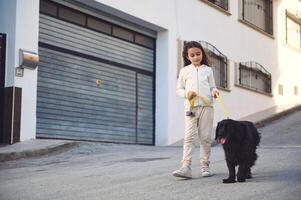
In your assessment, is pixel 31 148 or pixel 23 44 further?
pixel 23 44

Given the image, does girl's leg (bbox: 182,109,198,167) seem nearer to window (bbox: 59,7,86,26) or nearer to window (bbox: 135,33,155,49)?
window (bbox: 59,7,86,26)

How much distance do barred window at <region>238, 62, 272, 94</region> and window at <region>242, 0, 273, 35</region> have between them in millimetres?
1710

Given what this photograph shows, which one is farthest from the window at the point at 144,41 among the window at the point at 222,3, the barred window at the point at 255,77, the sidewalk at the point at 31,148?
the barred window at the point at 255,77

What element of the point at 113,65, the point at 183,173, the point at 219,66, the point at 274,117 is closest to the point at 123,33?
the point at 113,65

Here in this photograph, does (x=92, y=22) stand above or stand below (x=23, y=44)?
above

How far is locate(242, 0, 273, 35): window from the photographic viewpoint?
857 inches

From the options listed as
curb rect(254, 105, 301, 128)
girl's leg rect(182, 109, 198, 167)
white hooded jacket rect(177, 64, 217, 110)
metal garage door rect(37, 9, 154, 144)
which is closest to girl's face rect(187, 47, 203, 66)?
white hooded jacket rect(177, 64, 217, 110)

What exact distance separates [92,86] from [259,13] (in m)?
11.1

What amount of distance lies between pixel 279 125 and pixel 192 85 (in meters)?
11.9

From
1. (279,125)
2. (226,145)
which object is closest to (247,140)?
(226,145)

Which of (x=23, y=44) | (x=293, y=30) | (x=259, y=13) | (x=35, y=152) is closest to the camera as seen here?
(x=35, y=152)

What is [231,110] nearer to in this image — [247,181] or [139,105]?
[139,105]

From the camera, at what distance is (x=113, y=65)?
15078mm

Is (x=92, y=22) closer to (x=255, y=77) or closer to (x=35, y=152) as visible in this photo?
(x=35, y=152)
